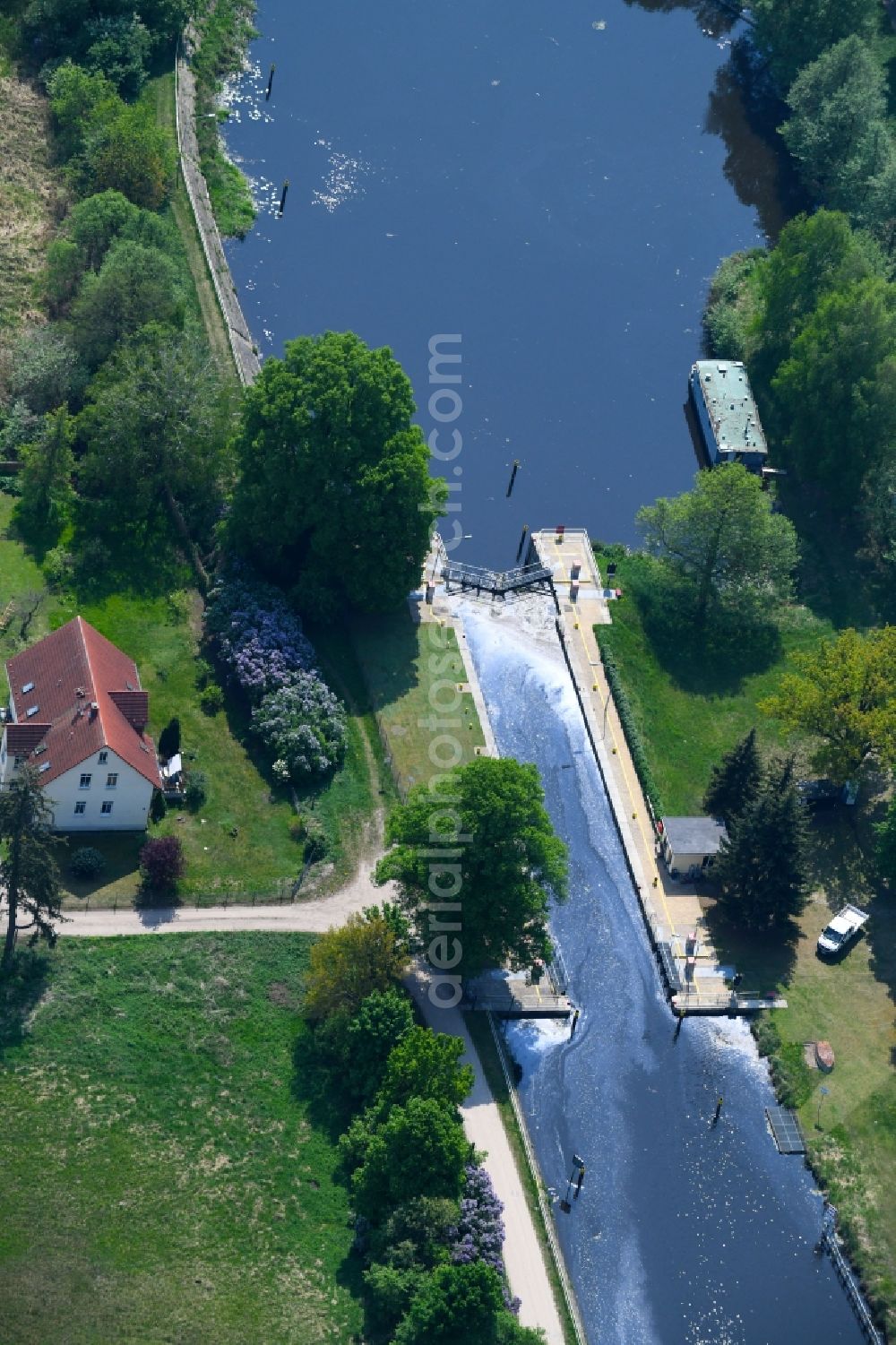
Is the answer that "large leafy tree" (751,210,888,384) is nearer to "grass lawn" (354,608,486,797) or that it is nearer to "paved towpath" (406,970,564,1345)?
"grass lawn" (354,608,486,797)

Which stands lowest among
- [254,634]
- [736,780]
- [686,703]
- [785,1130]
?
[785,1130]

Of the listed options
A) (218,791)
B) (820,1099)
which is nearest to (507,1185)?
(820,1099)

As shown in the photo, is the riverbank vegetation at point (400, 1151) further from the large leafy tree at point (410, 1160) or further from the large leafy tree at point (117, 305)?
the large leafy tree at point (117, 305)

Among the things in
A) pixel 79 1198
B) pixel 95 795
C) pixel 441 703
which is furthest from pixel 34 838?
pixel 441 703

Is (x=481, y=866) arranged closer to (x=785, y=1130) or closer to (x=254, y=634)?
(x=785, y=1130)

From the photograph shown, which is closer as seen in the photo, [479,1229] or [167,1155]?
[479,1229]

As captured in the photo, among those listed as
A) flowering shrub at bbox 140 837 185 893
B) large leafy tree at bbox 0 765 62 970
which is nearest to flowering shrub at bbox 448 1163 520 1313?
flowering shrub at bbox 140 837 185 893

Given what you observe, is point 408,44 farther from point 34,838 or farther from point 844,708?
point 34,838
